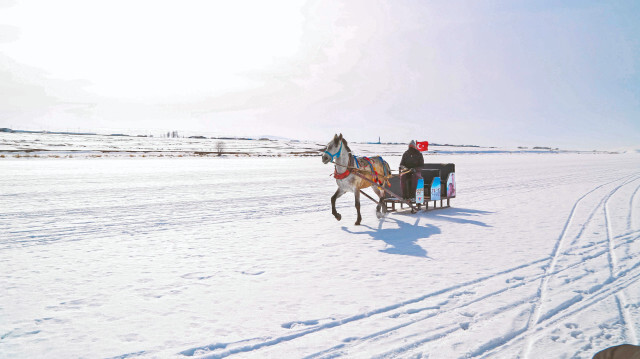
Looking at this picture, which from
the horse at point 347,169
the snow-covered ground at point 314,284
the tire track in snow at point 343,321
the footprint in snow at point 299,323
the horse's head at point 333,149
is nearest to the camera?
the tire track in snow at point 343,321

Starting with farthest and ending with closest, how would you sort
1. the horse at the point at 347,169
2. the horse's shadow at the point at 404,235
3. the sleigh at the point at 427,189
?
the sleigh at the point at 427,189
the horse at the point at 347,169
the horse's shadow at the point at 404,235

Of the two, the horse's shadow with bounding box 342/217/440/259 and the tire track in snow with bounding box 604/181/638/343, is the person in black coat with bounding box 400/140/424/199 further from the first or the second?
the tire track in snow with bounding box 604/181/638/343

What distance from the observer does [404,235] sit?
9.16 meters

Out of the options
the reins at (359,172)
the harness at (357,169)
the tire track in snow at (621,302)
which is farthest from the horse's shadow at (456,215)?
the tire track in snow at (621,302)

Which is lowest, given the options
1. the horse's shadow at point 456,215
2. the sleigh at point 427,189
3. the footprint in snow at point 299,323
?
the footprint in snow at point 299,323

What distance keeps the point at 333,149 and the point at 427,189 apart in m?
4.64

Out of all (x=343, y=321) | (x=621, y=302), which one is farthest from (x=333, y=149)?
(x=621, y=302)

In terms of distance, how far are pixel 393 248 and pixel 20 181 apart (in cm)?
1988

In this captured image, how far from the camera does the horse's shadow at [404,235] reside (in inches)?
302

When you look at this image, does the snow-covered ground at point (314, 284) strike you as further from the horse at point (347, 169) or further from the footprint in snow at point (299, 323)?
the horse at point (347, 169)

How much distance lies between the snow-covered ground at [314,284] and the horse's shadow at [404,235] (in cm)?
4

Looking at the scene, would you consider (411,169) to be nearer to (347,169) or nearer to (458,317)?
(347,169)

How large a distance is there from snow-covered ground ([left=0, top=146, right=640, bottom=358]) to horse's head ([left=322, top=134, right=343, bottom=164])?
1712 mm

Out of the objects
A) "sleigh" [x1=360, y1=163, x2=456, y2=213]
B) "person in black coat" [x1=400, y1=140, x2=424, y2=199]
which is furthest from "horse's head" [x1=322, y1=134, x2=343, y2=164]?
"person in black coat" [x1=400, y1=140, x2=424, y2=199]
